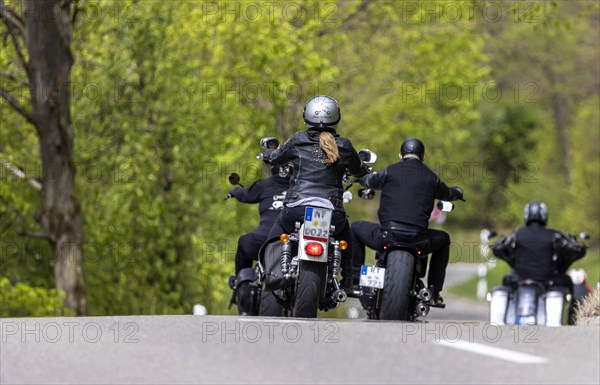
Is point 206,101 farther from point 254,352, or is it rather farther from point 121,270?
point 254,352

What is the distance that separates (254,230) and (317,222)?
2.21 meters

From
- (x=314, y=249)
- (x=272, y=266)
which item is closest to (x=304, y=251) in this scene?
(x=314, y=249)

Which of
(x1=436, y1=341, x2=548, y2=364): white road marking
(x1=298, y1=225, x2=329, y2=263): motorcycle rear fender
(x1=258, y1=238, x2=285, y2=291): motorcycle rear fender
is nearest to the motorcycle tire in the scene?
(x1=258, y1=238, x2=285, y2=291): motorcycle rear fender

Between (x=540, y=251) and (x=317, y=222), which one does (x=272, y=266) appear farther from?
(x=540, y=251)

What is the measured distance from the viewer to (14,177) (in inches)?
821

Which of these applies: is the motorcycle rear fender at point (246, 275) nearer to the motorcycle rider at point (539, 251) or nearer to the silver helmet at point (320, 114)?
the silver helmet at point (320, 114)

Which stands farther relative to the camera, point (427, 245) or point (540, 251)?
point (540, 251)

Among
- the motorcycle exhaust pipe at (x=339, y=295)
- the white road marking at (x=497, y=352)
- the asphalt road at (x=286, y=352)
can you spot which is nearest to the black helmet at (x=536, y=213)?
the motorcycle exhaust pipe at (x=339, y=295)

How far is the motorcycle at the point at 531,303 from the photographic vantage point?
1558 centimetres

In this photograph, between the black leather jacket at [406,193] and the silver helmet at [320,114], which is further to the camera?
the black leather jacket at [406,193]

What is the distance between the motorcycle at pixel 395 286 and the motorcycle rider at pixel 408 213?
83 mm

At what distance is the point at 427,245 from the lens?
13.0 meters

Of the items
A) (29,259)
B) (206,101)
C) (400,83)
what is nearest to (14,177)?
(29,259)

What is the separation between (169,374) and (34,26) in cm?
1241
